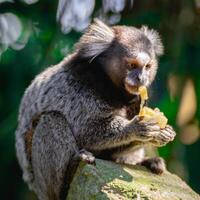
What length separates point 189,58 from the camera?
370 inches

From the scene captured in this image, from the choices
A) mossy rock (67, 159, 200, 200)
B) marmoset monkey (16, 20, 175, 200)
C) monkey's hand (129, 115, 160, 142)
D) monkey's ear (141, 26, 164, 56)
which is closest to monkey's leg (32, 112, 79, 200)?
marmoset monkey (16, 20, 175, 200)

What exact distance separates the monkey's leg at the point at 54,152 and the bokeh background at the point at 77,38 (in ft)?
7.98

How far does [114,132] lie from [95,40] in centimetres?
75

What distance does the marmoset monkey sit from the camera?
645cm

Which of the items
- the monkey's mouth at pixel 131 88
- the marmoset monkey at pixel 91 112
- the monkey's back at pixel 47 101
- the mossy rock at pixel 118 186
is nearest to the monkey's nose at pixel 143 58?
the marmoset monkey at pixel 91 112

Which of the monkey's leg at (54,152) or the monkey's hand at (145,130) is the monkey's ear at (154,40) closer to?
the monkey's hand at (145,130)

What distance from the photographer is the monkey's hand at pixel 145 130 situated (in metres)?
6.36

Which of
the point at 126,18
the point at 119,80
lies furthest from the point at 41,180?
the point at 126,18

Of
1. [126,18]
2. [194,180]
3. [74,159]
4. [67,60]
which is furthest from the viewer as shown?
[126,18]

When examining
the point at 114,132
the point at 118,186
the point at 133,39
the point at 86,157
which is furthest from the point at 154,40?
the point at 118,186

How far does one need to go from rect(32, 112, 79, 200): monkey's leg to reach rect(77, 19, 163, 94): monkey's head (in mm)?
496

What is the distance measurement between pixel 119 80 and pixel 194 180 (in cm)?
271

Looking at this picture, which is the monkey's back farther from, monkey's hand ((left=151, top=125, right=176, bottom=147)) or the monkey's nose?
monkey's hand ((left=151, top=125, right=176, bottom=147))

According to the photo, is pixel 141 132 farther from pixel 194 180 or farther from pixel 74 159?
pixel 194 180
